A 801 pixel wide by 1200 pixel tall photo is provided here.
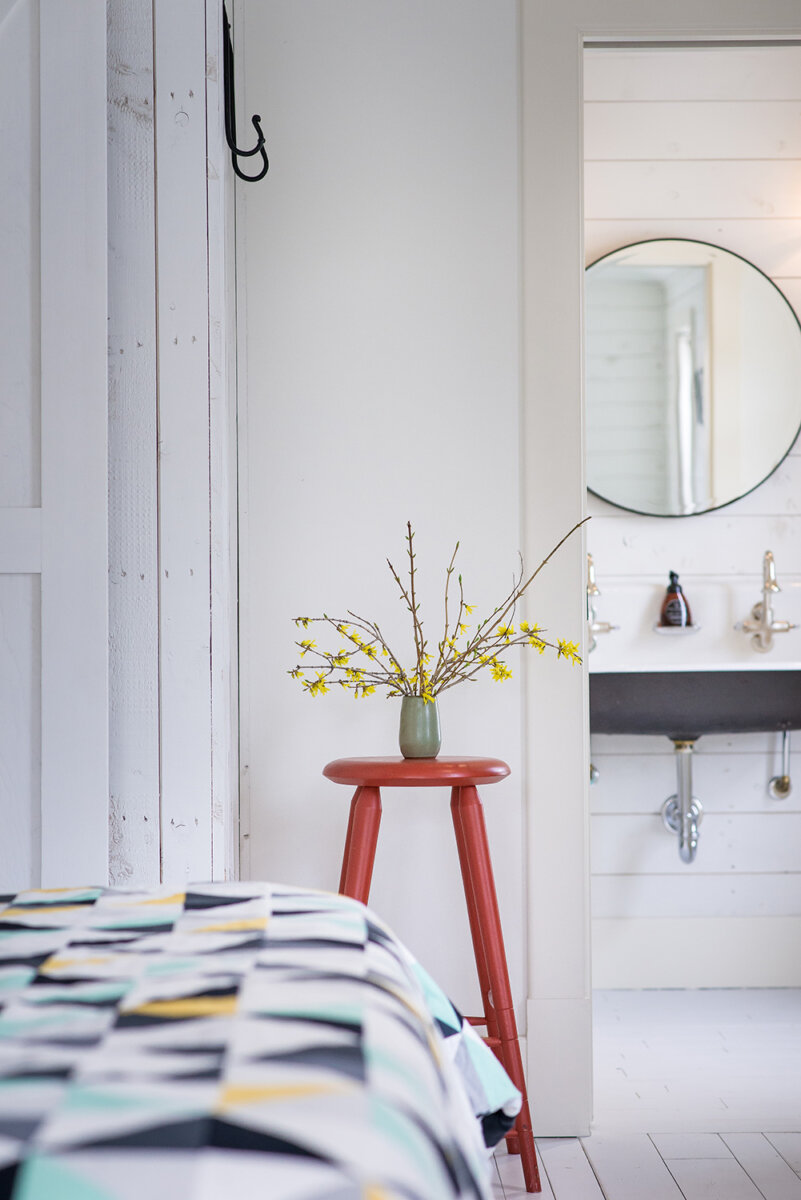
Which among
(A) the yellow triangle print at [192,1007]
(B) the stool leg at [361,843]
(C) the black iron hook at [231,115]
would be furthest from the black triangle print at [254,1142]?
(C) the black iron hook at [231,115]

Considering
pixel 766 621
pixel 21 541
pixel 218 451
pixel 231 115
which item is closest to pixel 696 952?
pixel 766 621

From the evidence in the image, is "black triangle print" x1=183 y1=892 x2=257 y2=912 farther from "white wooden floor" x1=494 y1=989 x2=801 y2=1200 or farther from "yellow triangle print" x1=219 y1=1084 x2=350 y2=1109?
"white wooden floor" x1=494 y1=989 x2=801 y2=1200

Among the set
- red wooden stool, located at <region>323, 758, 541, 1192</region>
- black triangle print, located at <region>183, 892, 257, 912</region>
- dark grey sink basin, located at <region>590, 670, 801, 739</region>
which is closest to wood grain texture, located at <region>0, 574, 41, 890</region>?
red wooden stool, located at <region>323, 758, 541, 1192</region>

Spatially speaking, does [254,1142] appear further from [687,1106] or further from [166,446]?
[687,1106]

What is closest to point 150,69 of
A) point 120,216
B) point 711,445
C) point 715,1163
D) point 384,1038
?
point 120,216

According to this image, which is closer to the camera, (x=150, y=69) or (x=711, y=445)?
Answer: (x=150, y=69)

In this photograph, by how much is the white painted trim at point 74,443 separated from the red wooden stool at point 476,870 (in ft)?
1.32

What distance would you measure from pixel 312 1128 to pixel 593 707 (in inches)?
88.6

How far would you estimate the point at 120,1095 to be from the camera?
0.49 metres

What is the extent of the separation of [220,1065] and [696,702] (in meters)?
2.26

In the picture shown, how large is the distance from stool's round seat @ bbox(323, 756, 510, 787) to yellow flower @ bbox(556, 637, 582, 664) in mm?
257

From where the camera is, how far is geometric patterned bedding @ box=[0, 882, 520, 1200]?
0.44m

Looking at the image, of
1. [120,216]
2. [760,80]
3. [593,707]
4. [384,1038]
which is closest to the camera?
[384,1038]

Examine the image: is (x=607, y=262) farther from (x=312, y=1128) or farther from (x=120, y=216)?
(x=312, y=1128)
